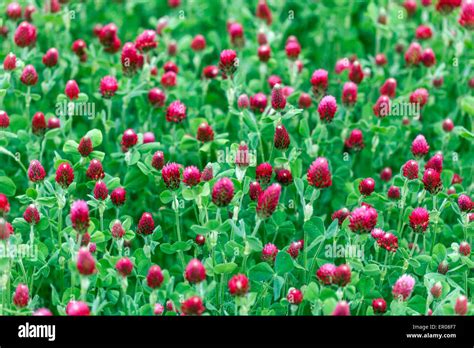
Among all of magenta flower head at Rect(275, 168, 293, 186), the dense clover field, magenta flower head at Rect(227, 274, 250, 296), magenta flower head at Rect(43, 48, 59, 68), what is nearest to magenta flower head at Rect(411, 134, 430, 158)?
the dense clover field

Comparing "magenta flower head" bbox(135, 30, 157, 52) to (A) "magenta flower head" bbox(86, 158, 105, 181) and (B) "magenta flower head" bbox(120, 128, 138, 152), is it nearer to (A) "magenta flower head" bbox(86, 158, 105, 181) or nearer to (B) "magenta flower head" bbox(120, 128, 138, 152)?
(B) "magenta flower head" bbox(120, 128, 138, 152)

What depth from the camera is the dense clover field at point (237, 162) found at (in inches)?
113

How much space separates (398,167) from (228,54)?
93cm

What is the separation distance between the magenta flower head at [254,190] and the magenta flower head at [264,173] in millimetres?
99

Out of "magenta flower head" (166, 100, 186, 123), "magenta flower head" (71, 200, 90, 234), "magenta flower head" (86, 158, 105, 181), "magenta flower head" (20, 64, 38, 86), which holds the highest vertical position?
"magenta flower head" (20, 64, 38, 86)

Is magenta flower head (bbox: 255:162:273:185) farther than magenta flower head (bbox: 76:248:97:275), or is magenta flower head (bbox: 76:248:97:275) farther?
magenta flower head (bbox: 255:162:273:185)

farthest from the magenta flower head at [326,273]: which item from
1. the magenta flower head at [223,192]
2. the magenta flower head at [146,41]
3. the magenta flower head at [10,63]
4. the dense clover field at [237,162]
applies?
the magenta flower head at [10,63]

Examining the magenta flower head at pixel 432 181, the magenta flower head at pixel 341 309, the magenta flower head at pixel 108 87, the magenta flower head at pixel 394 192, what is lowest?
the magenta flower head at pixel 341 309

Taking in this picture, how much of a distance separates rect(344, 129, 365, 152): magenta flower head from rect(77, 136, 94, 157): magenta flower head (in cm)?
109

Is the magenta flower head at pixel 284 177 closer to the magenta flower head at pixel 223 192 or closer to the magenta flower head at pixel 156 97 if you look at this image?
the magenta flower head at pixel 223 192

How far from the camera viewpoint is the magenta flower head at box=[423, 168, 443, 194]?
10.0 ft

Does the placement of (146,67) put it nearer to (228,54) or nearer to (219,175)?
(228,54)

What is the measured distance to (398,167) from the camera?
382cm

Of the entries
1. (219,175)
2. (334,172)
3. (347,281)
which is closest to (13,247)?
(219,175)
